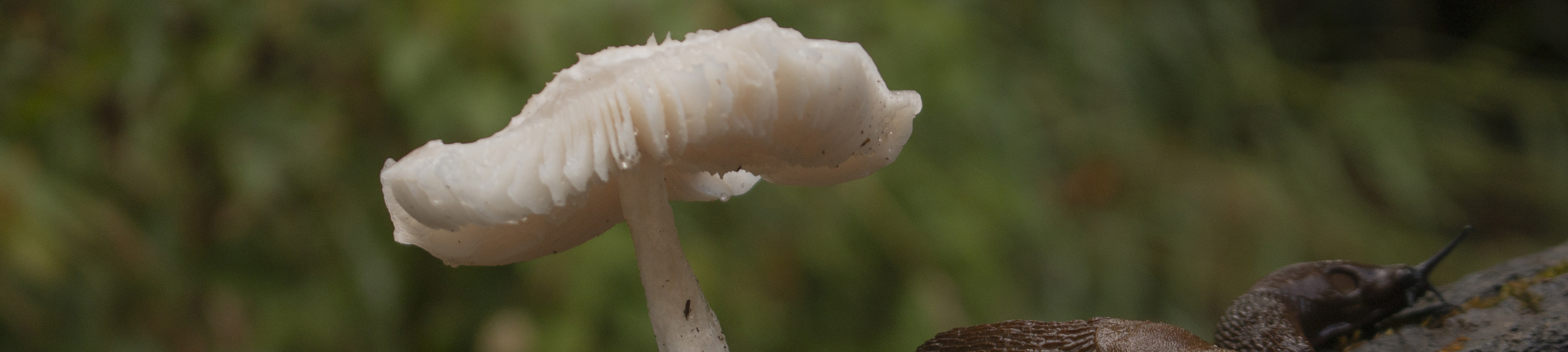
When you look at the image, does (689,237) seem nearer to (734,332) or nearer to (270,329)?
(734,332)

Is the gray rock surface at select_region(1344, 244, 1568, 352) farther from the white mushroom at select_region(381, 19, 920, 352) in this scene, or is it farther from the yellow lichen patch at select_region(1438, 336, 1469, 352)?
the white mushroom at select_region(381, 19, 920, 352)

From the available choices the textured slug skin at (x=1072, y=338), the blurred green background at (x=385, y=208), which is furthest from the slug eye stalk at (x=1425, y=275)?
the blurred green background at (x=385, y=208)

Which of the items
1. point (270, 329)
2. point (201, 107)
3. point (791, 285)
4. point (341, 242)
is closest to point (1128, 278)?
point (791, 285)

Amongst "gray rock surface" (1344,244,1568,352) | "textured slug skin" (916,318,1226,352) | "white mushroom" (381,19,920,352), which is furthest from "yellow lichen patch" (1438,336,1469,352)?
"white mushroom" (381,19,920,352)

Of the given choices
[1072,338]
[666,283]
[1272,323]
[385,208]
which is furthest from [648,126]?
[385,208]

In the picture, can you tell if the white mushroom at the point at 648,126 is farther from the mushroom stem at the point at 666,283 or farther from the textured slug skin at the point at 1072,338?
the textured slug skin at the point at 1072,338

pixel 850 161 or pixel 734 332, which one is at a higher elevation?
pixel 850 161
